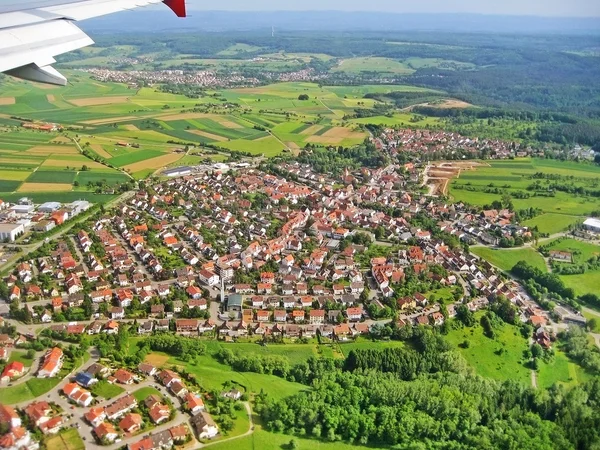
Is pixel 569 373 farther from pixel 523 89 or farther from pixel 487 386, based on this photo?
pixel 523 89

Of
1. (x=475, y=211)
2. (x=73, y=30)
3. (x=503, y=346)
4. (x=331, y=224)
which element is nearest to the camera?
(x=73, y=30)

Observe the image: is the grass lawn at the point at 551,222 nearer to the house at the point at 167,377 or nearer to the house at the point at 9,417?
the house at the point at 167,377

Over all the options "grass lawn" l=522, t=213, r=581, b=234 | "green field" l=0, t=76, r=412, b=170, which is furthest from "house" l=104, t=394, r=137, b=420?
"grass lawn" l=522, t=213, r=581, b=234

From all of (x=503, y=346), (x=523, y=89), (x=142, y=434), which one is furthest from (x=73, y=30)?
(x=523, y=89)

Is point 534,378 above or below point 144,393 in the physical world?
below

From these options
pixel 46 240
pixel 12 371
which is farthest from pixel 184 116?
pixel 12 371

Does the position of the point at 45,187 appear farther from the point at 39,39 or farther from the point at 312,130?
the point at 39,39

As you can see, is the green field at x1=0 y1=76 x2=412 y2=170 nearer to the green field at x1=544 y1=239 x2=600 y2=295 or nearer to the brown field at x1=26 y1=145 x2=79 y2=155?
the brown field at x1=26 y1=145 x2=79 y2=155

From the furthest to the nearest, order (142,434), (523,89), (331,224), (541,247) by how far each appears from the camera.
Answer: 1. (523,89)
2. (331,224)
3. (541,247)
4. (142,434)
